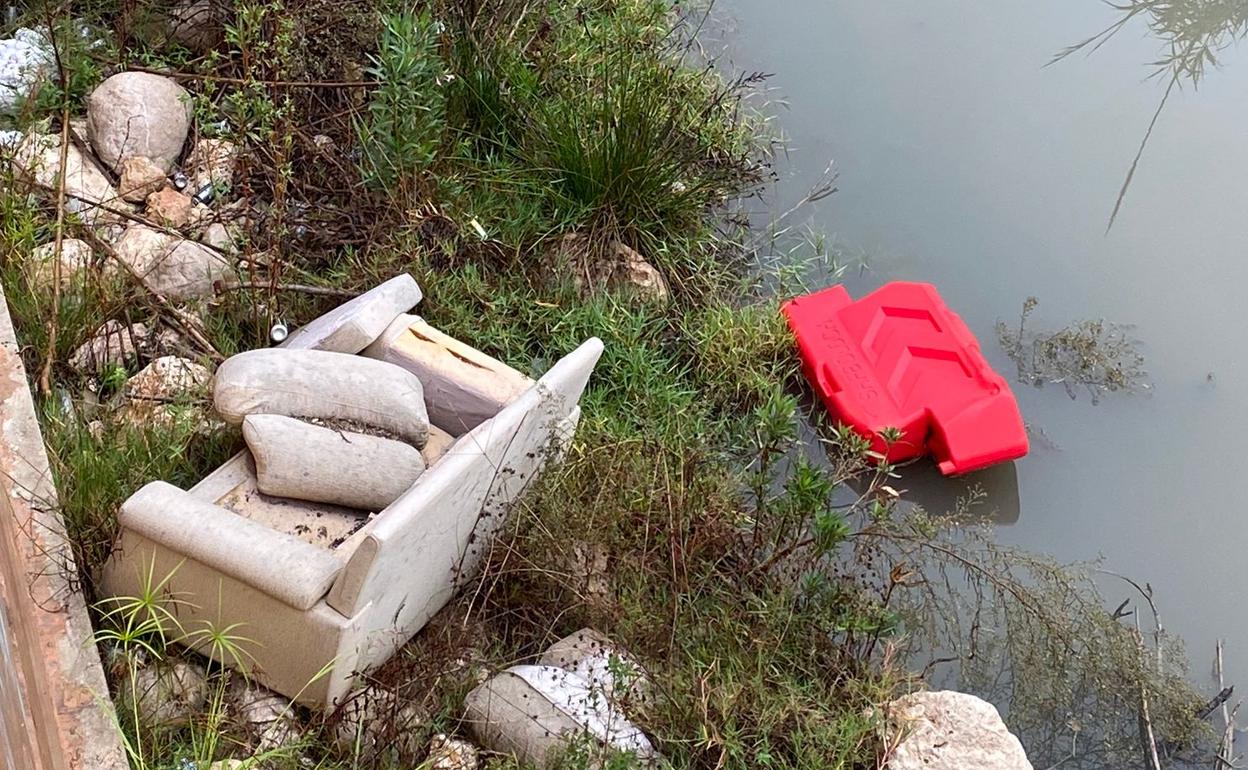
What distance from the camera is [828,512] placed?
291 centimetres

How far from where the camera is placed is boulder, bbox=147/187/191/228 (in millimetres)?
3568

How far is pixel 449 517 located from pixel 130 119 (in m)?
1.98

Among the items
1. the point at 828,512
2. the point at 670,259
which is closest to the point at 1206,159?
the point at 670,259

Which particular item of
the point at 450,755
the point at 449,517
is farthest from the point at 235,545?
the point at 450,755

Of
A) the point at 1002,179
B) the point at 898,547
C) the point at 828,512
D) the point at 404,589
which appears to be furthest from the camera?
the point at 1002,179

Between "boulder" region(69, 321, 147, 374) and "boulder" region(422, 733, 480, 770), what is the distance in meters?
1.44

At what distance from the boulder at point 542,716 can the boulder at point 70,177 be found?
196cm

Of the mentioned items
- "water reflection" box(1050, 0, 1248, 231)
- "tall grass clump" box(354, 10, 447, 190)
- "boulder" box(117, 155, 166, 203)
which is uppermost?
"water reflection" box(1050, 0, 1248, 231)

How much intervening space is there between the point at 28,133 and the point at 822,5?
3.07m

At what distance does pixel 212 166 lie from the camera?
378 cm

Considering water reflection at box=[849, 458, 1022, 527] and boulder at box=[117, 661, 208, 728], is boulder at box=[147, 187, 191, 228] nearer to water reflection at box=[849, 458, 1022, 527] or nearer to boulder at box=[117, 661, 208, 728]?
boulder at box=[117, 661, 208, 728]

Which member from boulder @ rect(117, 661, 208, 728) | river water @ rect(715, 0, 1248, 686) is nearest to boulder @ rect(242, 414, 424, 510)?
boulder @ rect(117, 661, 208, 728)

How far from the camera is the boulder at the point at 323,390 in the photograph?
2.71 metres

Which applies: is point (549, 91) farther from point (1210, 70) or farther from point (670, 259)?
point (1210, 70)
